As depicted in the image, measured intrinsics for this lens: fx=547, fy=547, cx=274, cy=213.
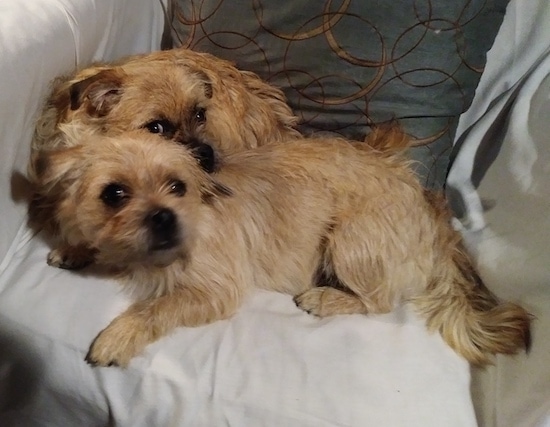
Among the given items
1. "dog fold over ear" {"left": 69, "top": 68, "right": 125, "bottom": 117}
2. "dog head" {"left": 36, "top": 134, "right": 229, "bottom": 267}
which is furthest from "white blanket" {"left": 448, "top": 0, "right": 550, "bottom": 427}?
"dog fold over ear" {"left": 69, "top": 68, "right": 125, "bottom": 117}

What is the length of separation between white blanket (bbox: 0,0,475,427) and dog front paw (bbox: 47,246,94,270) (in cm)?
2

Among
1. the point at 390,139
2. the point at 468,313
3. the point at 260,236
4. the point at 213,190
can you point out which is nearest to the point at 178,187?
the point at 213,190

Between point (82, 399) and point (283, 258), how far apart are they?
0.52 meters

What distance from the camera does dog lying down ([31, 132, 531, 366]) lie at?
107 centimetres

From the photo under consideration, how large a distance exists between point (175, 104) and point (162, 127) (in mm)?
71

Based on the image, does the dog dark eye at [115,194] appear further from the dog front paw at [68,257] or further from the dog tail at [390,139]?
the dog tail at [390,139]

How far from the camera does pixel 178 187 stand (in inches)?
44.5

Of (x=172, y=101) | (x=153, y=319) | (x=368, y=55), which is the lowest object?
(x=153, y=319)

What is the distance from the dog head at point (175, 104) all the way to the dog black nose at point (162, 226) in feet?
0.86

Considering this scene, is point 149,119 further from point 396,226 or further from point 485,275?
point 485,275

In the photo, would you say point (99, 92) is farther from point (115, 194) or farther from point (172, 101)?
point (115, 194)

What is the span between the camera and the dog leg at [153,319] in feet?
3.39

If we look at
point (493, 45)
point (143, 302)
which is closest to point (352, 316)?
point (143, 302)

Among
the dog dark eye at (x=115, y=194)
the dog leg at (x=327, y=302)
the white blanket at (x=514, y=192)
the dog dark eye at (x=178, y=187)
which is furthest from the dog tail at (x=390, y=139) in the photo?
the dog dark eye at (x=115, y=194)
